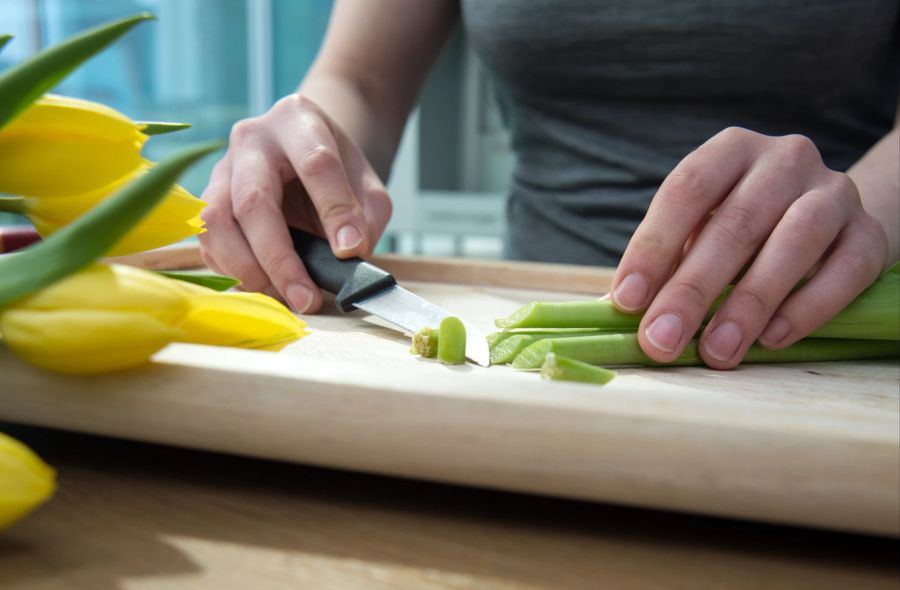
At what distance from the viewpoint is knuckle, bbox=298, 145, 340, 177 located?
0.99m

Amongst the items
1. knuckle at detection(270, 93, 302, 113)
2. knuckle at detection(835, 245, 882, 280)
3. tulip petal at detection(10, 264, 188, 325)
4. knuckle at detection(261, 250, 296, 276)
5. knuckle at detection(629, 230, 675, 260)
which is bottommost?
knuckle at detection(261, 250, 296, 276)

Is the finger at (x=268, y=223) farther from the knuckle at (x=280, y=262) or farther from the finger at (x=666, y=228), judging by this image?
the finger at (x=666, y=228)

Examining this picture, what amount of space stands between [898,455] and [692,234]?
41 cm

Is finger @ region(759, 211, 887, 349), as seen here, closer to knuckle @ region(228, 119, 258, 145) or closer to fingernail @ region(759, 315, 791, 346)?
fingernail @ region(759, 315, 791, 346)

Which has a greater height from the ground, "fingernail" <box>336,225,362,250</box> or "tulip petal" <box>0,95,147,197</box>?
"tulip petal" <box>0,95,147,197</box>

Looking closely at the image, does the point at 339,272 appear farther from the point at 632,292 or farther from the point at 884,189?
the point at 884,189

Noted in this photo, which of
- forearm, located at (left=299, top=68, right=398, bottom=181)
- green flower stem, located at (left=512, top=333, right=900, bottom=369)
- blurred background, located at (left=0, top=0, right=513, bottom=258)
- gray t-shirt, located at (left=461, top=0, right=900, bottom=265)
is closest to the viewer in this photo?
green flower stem, located at (left=512, top=333, right=900, bottom=369)

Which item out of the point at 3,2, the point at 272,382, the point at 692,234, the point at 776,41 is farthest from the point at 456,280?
the point at 3,2

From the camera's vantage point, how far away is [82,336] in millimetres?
412

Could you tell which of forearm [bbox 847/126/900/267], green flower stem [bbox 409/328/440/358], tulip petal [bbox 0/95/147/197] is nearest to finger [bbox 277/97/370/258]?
green flower stem [bbox 409/328/440/358]

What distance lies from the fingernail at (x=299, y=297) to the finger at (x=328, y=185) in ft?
0.18

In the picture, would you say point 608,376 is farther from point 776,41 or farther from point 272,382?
point 776,41

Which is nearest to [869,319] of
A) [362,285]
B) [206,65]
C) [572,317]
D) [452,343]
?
[572,317]

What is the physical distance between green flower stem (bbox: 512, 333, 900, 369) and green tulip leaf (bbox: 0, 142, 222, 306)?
369 millimetres
